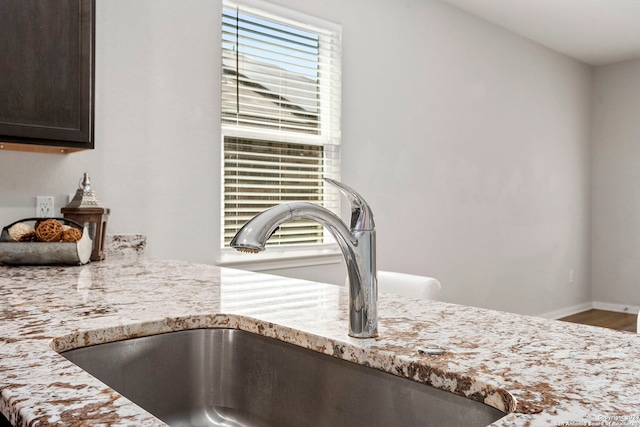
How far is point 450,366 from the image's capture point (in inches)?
27.3

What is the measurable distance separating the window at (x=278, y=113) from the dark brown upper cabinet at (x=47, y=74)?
0.89 m

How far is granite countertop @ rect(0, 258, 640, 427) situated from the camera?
0.57 m

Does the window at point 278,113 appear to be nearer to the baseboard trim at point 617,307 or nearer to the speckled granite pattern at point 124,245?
the speckled granite pattern at point 124,245

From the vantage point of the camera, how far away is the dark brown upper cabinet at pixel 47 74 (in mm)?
1754

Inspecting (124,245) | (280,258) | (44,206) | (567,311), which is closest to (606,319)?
(567,311)

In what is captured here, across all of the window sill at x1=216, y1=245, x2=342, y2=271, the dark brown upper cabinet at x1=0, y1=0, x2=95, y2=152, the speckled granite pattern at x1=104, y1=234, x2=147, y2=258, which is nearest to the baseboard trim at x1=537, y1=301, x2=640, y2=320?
the window sill at x1=216, y1=245, x2=342, y2=271

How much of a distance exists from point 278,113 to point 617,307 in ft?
15.1

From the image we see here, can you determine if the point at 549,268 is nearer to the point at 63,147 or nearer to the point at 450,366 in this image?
the point at 63,147

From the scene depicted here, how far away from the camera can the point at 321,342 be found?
0.84 m

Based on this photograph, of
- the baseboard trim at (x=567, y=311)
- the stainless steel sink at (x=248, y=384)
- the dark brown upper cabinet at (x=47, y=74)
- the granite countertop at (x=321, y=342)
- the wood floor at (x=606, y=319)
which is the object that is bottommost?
the wood floor at (x=606, y=319)

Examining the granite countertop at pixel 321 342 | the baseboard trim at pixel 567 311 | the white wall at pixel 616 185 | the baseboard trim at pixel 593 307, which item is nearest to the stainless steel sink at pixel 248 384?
the granite countertop at pixel 321 342

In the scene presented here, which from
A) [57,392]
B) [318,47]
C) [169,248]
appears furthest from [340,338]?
[318,47]

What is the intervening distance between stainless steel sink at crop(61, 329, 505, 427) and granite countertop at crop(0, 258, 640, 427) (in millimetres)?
23

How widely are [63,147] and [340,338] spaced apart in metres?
1.50
